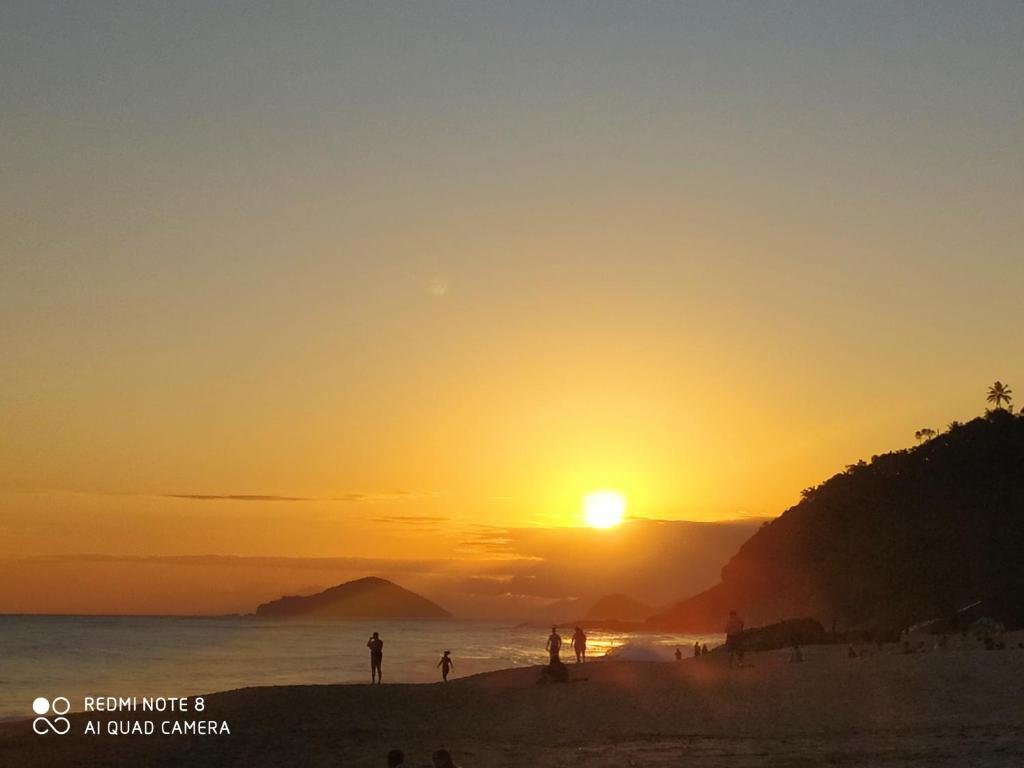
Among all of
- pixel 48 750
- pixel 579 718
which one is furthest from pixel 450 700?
pixel 48 750

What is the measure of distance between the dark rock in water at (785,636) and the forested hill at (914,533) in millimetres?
44524

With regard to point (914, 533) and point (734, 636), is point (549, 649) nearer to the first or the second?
point (734, 636)

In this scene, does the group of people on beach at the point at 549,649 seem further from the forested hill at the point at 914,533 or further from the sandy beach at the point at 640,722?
the forested hill at the point at 914,533

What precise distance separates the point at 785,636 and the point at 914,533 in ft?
210

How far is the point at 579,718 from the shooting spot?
2322 centimetres

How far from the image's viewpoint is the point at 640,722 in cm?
2214

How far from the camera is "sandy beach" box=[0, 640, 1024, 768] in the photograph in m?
17.8

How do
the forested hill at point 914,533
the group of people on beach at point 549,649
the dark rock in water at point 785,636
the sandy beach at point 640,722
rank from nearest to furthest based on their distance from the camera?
the sandy beach at point 640,722
the group of people on beach at point 549,649
the dark rock in water at point 785,636
the forested hill at point 914,533

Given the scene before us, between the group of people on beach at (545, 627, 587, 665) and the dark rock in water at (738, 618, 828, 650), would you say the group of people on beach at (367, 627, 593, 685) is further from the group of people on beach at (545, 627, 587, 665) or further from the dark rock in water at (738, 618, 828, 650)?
the dark rock in water at (738, 618, 828, 650)

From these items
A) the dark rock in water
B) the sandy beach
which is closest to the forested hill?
the dark rock in water

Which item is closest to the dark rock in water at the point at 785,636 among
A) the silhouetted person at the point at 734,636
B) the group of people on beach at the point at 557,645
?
the group of people on beach at the point at 557,645

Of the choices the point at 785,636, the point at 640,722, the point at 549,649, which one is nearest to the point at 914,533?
the point at 785,636

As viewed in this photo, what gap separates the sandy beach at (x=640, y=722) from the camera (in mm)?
17797

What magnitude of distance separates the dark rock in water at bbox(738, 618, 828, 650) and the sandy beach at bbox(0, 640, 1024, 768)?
53.4ft
